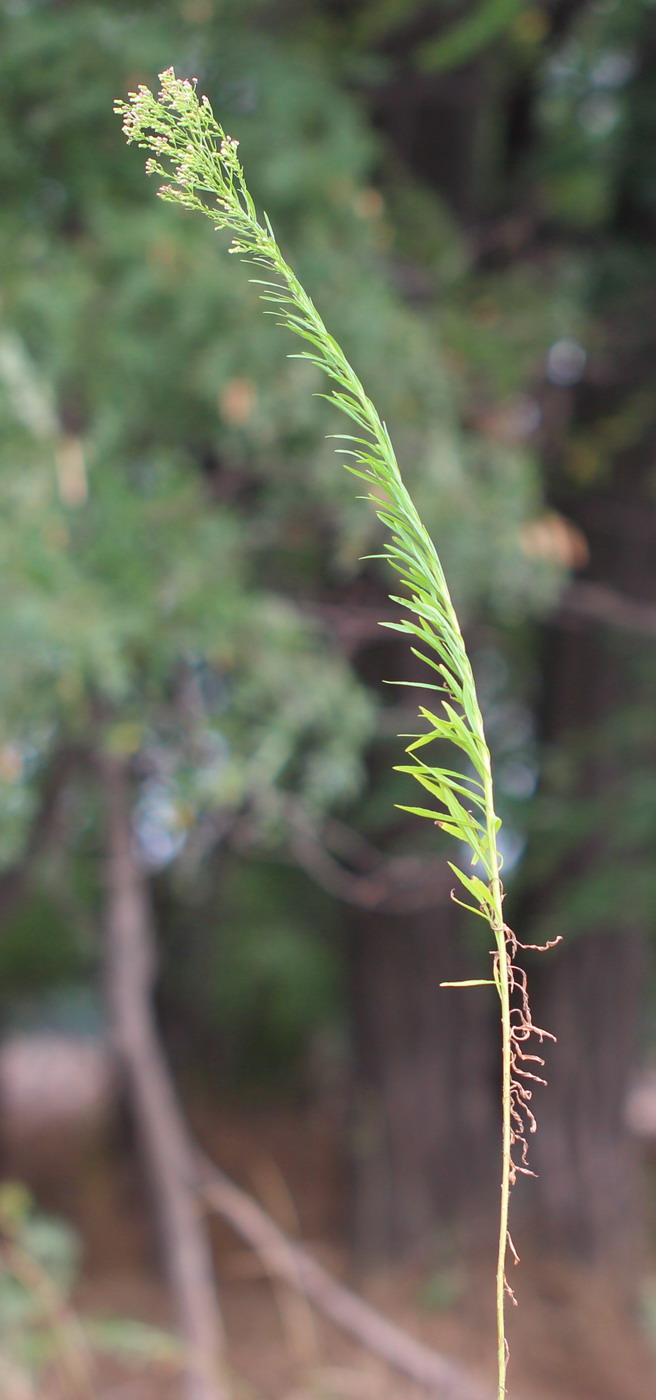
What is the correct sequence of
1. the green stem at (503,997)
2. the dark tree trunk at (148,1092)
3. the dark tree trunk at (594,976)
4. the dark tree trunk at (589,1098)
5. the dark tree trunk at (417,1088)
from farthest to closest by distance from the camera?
the dark tree trunk at (417,1088)
the dark tree trunk at (589,1098)
the dark tree trunk at (594,976)
the dark tree trunk at (148,1092)
the green stem at (503,997)

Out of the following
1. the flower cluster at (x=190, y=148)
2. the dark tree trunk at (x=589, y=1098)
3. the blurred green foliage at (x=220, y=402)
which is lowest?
the dark tree trunk at (x=589, y=1098)

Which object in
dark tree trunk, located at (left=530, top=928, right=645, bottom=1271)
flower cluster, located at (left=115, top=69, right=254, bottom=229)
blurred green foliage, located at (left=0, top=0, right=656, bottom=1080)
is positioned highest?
blurred green foliage, located at (left=0, top=0, right=656, bottom=1080)

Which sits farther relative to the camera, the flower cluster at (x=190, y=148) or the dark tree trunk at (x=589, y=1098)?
the dark tree trunk at (x=589, y=1098)

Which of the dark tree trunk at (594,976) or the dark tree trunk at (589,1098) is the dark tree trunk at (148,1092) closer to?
the dark tree trunk at (594,976)

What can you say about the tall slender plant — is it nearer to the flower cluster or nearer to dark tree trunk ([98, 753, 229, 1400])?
the flower cluster

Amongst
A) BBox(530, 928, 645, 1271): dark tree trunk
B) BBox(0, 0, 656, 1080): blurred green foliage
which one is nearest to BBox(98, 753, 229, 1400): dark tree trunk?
BBox(0, 0, 656, 1080): blurred green foliage

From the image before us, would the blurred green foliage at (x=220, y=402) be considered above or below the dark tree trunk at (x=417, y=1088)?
above

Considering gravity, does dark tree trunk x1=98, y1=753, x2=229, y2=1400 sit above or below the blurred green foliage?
below

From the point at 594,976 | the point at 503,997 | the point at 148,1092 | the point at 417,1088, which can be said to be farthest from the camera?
the point at 417,1088

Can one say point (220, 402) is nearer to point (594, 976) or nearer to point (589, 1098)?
point (594, 976)

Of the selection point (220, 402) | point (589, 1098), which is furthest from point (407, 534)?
point (589, 1098)

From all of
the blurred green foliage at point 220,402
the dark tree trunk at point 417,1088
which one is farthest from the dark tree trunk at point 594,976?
the blurred green foliage at point 220,402

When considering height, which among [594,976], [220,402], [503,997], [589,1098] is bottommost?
[589,1098]

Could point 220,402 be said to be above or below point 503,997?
above
